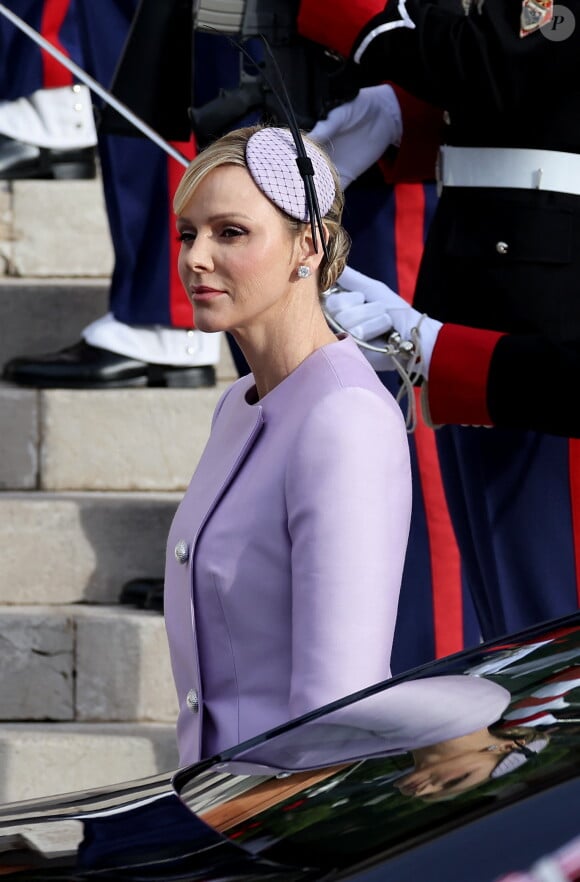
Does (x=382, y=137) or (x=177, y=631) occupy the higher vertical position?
(x=382, y=137)

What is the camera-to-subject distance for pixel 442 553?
303 centimetres

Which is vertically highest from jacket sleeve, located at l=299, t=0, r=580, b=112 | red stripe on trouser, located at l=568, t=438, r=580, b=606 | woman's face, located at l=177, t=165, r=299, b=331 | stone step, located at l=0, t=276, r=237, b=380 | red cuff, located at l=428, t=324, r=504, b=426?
jacket sleeve, located at l=299, t=0, r=580, b=112

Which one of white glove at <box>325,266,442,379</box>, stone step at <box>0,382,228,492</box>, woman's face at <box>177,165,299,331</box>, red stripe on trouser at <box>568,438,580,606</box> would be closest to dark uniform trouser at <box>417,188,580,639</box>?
red stripe on trouser at <box>568,438,580,606</box>

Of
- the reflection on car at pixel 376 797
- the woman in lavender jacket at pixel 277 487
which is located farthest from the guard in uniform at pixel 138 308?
the reflection on car at pixel 376 797

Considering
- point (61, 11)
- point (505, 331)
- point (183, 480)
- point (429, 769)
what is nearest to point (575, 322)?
point (505, 331)

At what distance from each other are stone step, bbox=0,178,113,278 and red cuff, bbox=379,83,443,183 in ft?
5.73

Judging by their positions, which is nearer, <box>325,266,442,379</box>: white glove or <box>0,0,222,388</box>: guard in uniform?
<box>325,266,442,379</box>: white glove

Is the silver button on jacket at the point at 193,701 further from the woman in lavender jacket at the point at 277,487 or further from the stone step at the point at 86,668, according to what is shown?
the stone step at the point at 86,668

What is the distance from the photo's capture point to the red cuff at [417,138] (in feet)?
8.79

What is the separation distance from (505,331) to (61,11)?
2.28 metres

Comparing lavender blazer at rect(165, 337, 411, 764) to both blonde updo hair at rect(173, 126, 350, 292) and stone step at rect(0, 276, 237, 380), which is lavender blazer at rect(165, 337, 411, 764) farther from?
stone step at rect(0, 276, 237, 380)

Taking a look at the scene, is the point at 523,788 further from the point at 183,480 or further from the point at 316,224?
the point at 183,480

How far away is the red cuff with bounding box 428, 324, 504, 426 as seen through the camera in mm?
2227

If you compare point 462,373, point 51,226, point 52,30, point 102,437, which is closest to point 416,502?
point 462,373
